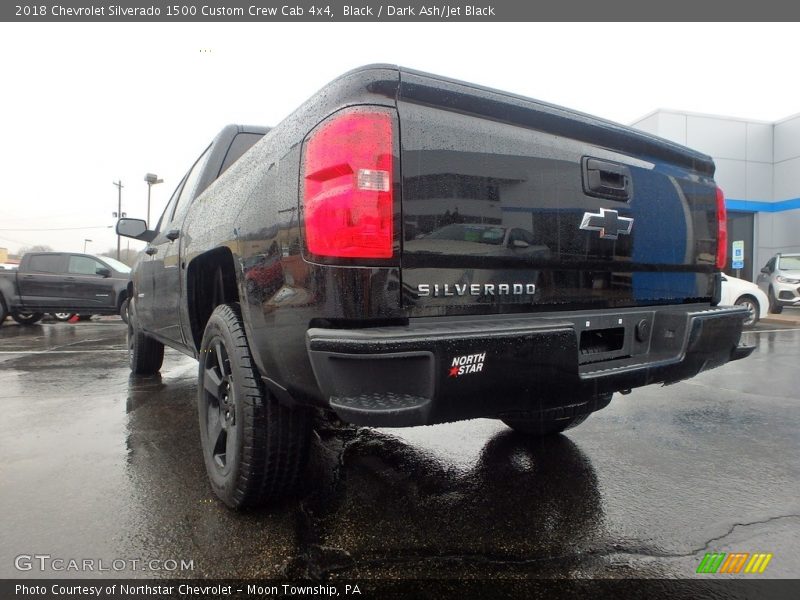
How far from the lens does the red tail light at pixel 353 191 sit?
1.64 m

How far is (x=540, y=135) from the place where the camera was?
2051 millimetres

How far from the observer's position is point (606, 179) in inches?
86.4

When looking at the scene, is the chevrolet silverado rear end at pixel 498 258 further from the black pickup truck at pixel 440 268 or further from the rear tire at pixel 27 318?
the rear tire at pixel 27 318

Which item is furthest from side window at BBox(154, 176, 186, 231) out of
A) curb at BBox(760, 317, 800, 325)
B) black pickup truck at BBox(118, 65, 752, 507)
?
curb at BBox(760, 317, 800, 325)

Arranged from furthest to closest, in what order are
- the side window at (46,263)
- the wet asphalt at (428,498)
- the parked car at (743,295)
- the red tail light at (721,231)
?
the side window at (46,263)
the parked car at (743,295)
the red tail light at (721,231)
the wet asphalt at (428,498)

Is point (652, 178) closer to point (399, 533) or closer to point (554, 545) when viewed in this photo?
point (554, 545)

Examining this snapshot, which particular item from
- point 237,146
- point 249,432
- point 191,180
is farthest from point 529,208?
point 191,180

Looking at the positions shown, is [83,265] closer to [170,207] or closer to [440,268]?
A: [170,207]

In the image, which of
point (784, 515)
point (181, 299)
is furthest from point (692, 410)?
point (181, 299)

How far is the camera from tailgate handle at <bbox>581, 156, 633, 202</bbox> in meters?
2.13

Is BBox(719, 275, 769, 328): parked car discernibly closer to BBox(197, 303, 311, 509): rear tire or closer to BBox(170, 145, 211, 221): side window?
BBox(170, 145, 211, 221): side window

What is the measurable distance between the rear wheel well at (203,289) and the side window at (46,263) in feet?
36.9

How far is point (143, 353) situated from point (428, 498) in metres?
3.91

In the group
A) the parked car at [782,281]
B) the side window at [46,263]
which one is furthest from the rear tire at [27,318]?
the parked car at [782,281]
